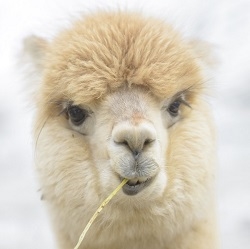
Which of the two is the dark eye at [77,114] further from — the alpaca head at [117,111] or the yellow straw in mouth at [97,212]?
the yellow straw in mouth at [97,212]

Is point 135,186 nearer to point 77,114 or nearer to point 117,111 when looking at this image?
point 117,111

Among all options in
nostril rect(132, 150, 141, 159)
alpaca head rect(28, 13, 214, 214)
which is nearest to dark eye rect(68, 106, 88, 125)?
alpaca head rect(28, 13, 214, 214)

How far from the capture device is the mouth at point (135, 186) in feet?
11.7

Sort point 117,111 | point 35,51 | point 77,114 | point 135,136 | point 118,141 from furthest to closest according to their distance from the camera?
point 35,51 → point 77,114 → point 117,111 → point 118,141 → point 135,136

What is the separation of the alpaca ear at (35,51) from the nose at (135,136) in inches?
50.4

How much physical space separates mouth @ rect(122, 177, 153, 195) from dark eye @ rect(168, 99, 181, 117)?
69 centimetres

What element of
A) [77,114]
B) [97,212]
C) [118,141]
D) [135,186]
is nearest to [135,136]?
[118,141]

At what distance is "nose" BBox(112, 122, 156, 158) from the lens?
338cm

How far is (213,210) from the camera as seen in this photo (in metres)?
4.41

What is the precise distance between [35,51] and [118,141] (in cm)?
151

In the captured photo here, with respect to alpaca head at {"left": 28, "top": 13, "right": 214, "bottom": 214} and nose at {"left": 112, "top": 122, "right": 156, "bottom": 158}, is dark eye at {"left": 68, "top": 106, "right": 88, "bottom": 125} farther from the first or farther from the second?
nose at {"left": 112, "top": 122, "right": 156, "bottom": 158}

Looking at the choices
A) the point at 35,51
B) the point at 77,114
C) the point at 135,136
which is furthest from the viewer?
the point at 35,51

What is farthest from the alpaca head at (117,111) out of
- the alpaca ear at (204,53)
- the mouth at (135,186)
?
the alpaca ear at (204,53)

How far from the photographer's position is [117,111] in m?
3.70
